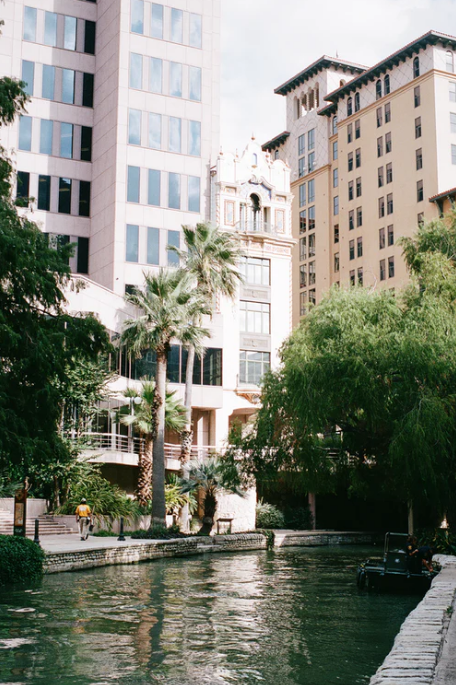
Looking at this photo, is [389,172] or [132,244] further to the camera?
[389,172]

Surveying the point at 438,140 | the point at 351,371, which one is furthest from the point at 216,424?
the point at 438,140

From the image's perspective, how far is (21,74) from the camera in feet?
158

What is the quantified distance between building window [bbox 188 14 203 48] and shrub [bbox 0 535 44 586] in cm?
3856

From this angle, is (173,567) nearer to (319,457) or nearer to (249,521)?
(319,457)

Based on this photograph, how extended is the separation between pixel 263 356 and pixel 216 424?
573 centimetres

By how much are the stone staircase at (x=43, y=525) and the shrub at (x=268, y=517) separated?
1533 cm

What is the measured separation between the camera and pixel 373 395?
83.3ft

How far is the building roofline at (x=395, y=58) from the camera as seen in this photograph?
6519 centimetres

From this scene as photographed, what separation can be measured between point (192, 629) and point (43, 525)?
1907 cm

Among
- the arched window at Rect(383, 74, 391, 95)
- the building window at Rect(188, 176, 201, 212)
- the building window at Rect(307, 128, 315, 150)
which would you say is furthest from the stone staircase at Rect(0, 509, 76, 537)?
the building window at Rect(307, 128, 315, 150)

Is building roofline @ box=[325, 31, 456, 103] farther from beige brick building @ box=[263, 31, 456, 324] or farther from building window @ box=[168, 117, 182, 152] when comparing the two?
building window @ box=[168, 117, 182, 152]

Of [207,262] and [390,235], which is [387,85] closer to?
[390,235]

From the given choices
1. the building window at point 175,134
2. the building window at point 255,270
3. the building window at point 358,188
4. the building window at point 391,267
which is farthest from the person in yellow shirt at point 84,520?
the building window at point 358,188

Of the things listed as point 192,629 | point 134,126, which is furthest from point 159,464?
point 134,126
